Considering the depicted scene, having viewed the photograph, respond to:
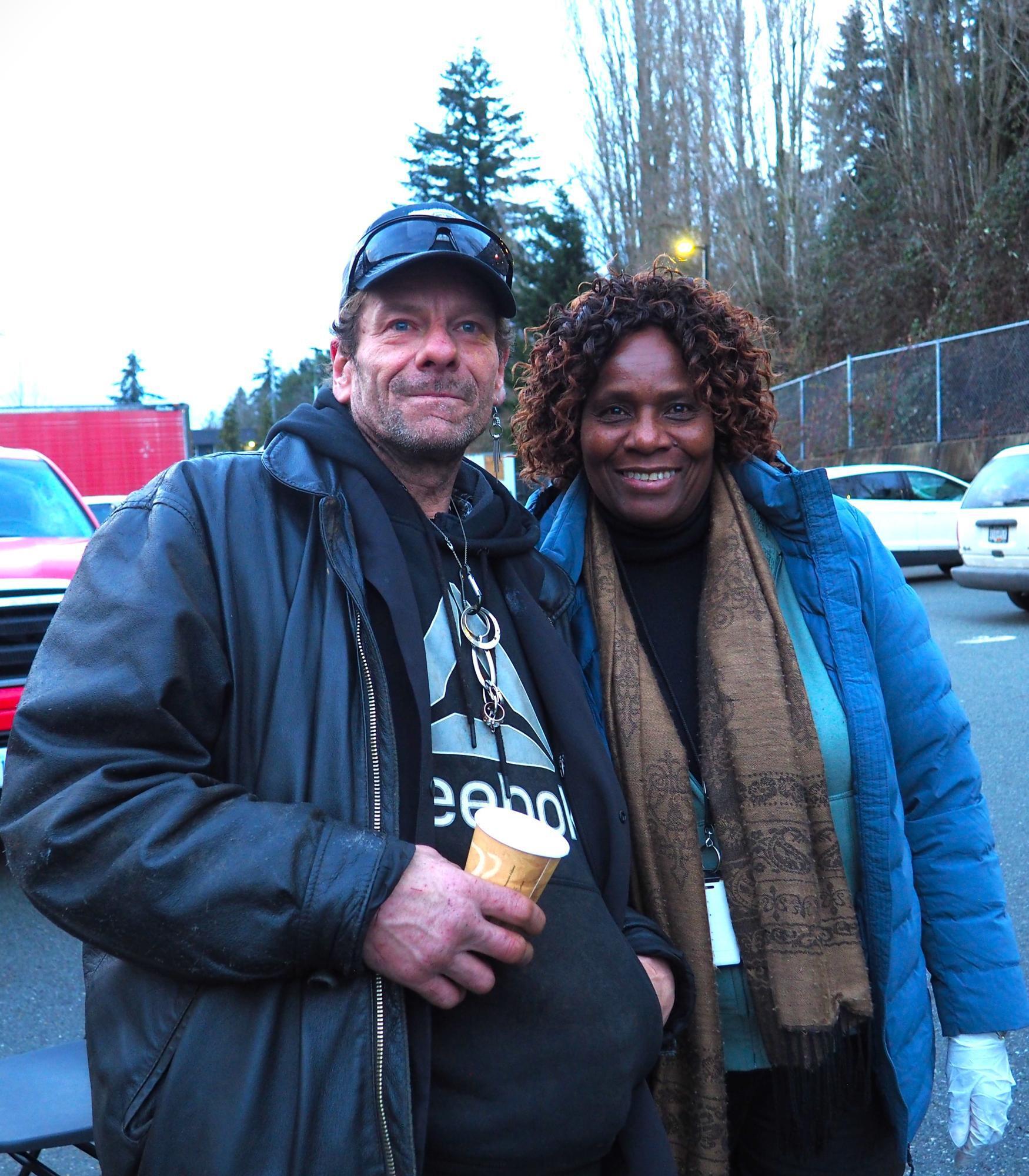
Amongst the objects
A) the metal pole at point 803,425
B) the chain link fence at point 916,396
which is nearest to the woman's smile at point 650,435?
the chain link fence at point 916,396

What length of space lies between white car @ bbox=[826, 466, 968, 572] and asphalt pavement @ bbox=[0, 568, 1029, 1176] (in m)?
5.74

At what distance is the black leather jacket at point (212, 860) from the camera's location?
141 cm

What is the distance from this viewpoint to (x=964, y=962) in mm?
2043

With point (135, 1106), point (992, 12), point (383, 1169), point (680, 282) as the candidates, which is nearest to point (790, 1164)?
point (383, 1169)

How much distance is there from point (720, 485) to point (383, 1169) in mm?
1510

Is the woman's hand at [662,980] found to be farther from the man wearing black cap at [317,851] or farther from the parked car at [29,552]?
the parked car at [29,552]

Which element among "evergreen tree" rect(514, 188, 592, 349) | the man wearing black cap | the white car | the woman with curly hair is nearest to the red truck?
the white car

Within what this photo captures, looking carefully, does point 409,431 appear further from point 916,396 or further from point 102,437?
point 916,396

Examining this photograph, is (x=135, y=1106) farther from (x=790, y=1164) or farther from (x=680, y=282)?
(x=680, y=282)

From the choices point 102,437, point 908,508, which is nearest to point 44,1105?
point 908,508

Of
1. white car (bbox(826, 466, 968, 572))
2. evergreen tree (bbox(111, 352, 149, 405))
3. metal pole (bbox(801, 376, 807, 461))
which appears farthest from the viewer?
evergreen tree (bbox(111, 352, 149, 405))

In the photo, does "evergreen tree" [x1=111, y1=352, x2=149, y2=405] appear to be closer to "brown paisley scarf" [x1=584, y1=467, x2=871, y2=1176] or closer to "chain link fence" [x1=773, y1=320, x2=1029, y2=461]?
"chain link fence" [x1=773, y1=320, x2=1029, y2=461]

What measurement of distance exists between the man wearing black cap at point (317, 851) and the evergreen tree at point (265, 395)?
3116 inches

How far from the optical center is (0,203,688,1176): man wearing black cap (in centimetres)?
141
